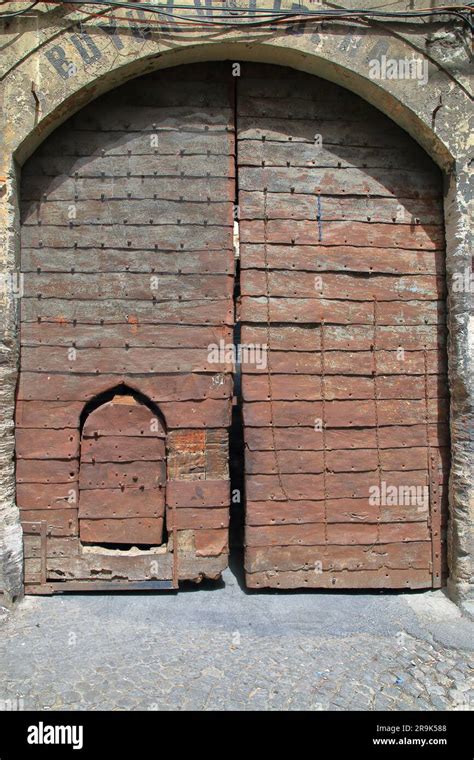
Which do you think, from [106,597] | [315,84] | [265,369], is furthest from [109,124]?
[106,597]

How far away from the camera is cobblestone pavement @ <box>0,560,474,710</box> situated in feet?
9.30

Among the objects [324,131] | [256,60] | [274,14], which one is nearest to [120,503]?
[324,131]

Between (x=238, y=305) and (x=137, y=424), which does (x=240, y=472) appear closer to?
(x=137, y=424)

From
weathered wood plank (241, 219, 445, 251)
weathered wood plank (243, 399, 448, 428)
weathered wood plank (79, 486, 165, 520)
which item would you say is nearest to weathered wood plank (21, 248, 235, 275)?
weathered wood plank (241, 219, 445, 251)

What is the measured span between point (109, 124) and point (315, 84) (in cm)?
166

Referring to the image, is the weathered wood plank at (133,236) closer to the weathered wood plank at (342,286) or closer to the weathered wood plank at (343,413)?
the weathered wood plank at (342,286)

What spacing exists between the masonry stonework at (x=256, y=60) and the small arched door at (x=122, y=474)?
55 cm

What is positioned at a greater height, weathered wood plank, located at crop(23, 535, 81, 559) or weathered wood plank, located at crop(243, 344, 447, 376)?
weathered wood plank, located at crop(243, 344, 447, 376)

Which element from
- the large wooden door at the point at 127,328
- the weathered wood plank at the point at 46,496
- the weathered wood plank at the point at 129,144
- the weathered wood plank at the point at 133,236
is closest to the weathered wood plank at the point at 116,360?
the large wooden door at the point at 127,328

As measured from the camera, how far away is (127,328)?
3879 millimetres

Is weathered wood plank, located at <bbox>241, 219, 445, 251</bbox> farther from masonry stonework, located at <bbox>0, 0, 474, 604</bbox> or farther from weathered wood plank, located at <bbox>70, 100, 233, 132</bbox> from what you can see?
weathered wood plank, located at <bbox>70, 100, 233, 132</bbox>

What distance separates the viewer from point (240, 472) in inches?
180

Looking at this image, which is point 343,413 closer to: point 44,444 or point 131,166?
point 44,444

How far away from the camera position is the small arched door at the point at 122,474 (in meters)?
3.88
